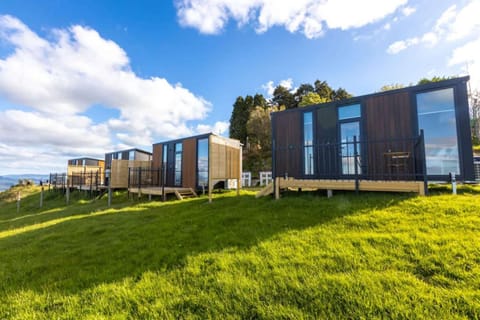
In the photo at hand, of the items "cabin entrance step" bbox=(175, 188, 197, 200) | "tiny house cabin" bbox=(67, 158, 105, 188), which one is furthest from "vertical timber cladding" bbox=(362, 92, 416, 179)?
"tiny house cabin" bbox=(67, 158, 105, 188)

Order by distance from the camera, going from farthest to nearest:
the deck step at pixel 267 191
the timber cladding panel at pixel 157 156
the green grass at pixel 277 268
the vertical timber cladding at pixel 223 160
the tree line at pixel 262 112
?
the tree line at pixel 262 112, the timber cladding panel at pixel 157 156, the vertical timber cladding at pixel 223 160, the deck step at pixel 267 191, the green grass at pixel 277 268

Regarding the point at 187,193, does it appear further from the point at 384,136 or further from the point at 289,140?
the point at 384,136

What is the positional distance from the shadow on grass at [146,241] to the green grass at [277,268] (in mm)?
26

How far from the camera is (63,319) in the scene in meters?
2.08

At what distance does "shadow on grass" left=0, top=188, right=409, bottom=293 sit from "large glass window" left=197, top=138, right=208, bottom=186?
546 cm

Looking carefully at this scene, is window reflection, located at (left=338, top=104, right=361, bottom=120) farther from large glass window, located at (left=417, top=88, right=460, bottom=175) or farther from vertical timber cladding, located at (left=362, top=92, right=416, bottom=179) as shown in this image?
large glass window, located at (left=417, top=88, right=460, bottom=175)

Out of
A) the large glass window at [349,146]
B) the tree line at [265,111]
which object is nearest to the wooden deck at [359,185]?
the large glass window at [349,146]

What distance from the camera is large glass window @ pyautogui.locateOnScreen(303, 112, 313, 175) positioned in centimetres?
765

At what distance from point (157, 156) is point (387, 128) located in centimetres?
1219

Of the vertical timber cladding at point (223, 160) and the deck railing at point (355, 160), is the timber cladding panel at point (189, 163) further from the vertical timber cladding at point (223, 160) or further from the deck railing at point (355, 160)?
the deck railing at point (355, 160)

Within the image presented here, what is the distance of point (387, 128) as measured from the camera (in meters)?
6.48

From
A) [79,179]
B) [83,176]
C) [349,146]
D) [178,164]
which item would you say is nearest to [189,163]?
[178,164]

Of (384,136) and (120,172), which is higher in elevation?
(384,136)

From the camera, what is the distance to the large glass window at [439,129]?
559 centimetres
